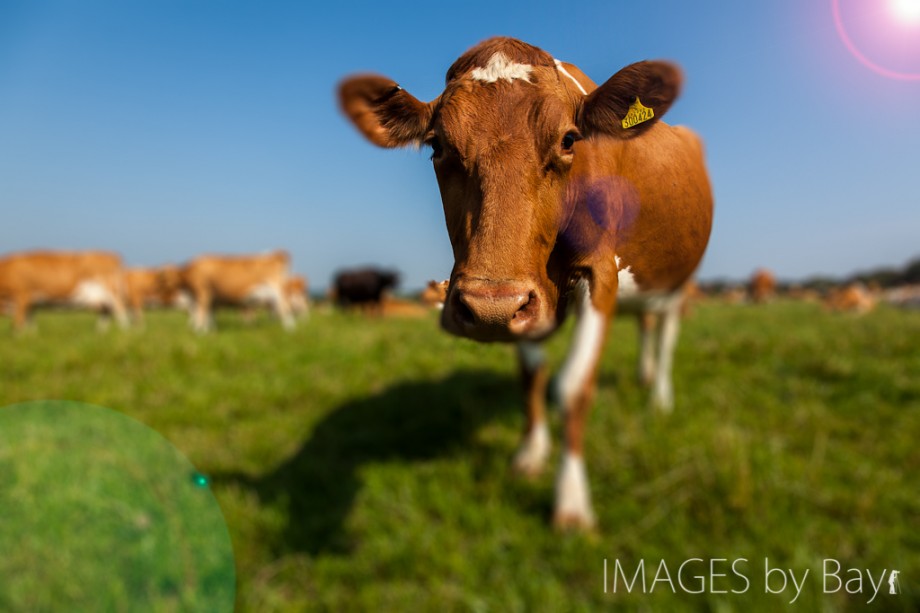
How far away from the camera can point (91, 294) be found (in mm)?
19688

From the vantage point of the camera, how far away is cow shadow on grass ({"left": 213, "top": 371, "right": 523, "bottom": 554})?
4195 millimetres

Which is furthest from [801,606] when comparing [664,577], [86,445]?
[86,445]

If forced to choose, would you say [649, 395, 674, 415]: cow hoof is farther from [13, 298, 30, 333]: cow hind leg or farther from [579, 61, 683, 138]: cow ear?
[13, 298, 30, 333]: cow hind leg

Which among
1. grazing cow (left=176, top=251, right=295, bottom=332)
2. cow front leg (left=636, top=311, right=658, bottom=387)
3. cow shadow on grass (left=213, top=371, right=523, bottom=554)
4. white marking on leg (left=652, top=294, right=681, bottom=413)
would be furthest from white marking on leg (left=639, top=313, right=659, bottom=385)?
grazing cow (left=176, top=251, right=295, bottom=332)

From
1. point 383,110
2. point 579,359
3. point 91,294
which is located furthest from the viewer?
point 91,294

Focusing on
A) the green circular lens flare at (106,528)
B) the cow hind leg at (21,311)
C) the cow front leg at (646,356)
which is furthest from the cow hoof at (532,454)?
the cow hind leg at (21,311)

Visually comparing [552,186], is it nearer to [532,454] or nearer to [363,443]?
[532,454]

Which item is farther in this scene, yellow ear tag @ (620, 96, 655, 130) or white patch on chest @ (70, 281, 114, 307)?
white patch on chest @ (70, 281, 114, 307)

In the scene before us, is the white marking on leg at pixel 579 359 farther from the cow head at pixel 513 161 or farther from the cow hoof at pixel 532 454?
the cow hoof at pixel 532 454

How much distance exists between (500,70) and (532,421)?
14.5 feet

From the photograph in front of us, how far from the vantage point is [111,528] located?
13.1 ft

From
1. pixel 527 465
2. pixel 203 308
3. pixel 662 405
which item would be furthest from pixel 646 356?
pixel 203 308

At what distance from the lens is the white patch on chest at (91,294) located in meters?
19.5

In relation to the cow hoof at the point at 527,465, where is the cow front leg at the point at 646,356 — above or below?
above
